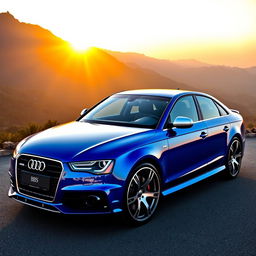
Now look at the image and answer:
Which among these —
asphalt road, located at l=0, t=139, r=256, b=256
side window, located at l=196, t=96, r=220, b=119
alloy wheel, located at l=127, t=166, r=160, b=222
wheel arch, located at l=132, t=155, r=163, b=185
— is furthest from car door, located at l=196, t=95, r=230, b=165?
alloy wheel, located at l=127, t=166, r=160, b=222

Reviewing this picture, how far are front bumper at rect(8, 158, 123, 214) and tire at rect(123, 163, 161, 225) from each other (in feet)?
0.66

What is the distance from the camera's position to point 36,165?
177 inches

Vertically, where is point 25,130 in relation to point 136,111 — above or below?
below

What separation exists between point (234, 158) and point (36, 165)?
423 cm

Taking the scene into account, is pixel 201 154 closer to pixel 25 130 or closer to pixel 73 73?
pixel 25 130

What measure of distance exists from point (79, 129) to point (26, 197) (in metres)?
1.24

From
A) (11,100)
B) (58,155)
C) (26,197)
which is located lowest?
(11,100)

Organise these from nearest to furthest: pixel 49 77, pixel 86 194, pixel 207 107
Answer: pixel 86 194 → pixel 207 107 → pixel 49 77

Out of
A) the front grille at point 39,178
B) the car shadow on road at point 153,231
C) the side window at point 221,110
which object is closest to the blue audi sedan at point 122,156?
the front grille at point 39,178

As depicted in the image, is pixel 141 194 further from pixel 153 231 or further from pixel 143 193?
pixel 153 231

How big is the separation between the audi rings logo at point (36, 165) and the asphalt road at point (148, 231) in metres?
0.75

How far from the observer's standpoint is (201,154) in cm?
611

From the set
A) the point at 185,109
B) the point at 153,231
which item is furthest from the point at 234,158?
the point at 153,231

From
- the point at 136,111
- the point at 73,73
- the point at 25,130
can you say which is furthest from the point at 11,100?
the point at 136,111
